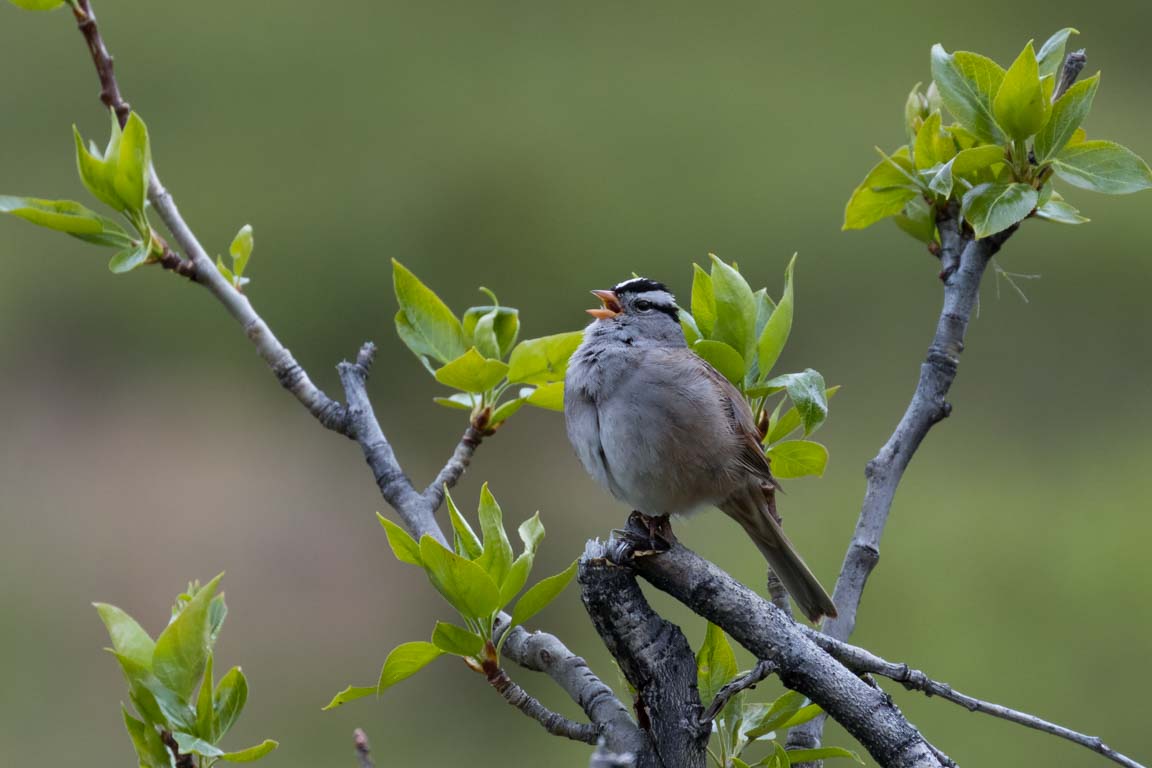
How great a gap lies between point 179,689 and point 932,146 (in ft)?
2.98

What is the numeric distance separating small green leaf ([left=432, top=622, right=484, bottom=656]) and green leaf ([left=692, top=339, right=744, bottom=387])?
339mm

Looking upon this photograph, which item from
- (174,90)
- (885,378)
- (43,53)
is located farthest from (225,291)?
(43,53)

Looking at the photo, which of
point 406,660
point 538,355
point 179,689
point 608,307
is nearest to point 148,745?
point 179,689

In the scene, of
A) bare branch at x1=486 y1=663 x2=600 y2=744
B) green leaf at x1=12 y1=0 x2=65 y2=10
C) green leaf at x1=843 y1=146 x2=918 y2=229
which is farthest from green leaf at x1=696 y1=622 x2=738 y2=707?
green leaf at x1=12 y1=0 x2=65 y2=10

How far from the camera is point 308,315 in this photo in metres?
4.19

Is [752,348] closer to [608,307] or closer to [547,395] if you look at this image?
[547,395]

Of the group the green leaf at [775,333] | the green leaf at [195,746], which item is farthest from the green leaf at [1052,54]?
the green leaf at [195,746]

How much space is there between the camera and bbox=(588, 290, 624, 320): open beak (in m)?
1.71

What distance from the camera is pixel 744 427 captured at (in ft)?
4.55

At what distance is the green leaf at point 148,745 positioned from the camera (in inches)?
39.0

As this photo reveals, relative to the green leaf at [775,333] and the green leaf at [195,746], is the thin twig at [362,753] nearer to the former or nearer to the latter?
the green leaf at [195,746]

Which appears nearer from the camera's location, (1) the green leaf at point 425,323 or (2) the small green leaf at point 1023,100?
(2) the small green leaf at point 1023,100

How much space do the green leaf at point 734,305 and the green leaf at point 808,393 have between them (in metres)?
0.06

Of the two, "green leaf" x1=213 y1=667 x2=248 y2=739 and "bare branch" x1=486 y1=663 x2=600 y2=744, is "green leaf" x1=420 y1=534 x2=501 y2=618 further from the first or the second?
Answer: "green leaf" x1=213 y1=667 x2=248 y2=739
